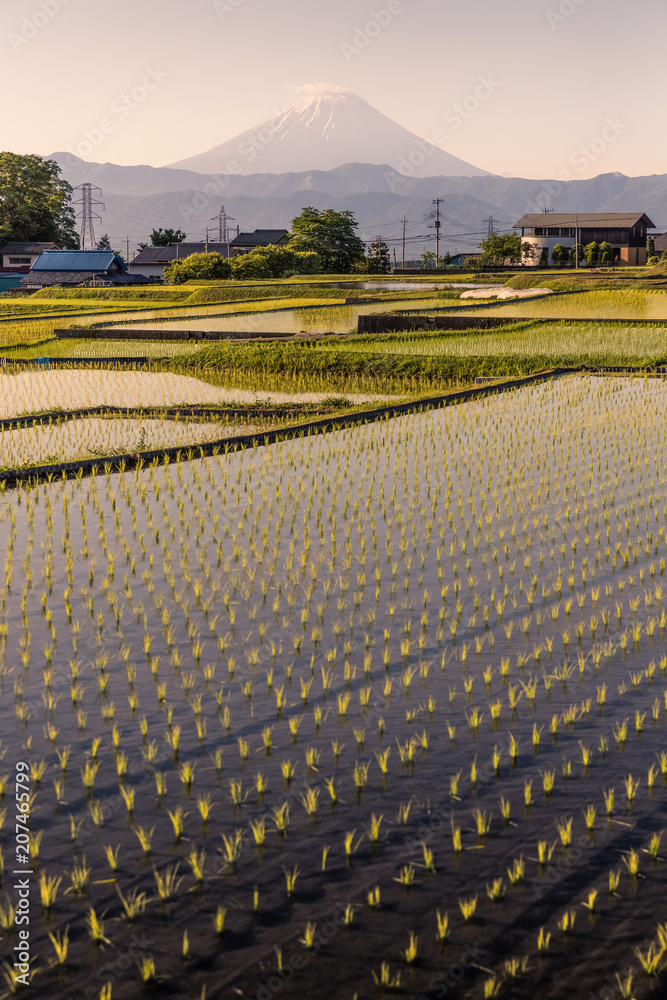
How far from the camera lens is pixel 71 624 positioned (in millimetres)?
5461

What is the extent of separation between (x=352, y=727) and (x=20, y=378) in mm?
15473

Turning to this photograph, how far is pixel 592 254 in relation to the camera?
218ft

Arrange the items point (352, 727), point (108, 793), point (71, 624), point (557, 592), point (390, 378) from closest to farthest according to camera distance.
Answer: point (108, 793) → point (352, 727) → point (71, 624) → point (557, 592) → point (390, 378)

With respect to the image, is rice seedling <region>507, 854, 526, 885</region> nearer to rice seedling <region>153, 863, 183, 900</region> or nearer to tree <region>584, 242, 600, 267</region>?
rice seedling <region>153, 863, 183, 900</region>

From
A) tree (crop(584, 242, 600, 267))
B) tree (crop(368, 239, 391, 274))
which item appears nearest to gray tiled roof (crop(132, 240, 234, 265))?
tree (crop(368, 239, 391, 274))

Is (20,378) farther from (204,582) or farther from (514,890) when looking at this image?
(514,890)

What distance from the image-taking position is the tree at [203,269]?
163 ft

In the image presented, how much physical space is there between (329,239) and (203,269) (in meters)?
9.66

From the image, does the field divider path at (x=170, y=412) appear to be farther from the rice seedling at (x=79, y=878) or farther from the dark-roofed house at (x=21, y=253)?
the dark-roofed house at (x=21, y=253)

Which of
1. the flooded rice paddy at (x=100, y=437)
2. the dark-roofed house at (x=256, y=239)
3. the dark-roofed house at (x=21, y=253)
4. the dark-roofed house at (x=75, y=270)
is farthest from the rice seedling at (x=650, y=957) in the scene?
the dark-roofed house at (x=256, y=239)

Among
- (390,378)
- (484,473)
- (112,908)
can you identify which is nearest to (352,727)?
(112,908)

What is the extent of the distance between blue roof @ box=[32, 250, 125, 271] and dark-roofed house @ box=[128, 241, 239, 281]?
583 inches

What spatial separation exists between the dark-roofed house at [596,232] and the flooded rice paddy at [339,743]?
2642 inches

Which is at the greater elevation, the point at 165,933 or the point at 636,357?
the point at 636,357
